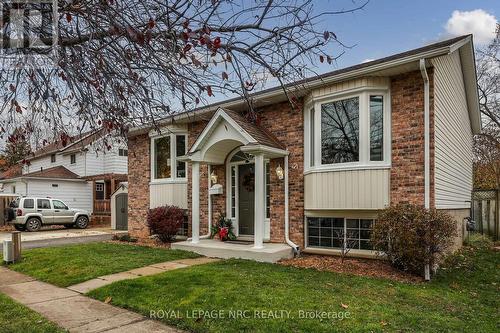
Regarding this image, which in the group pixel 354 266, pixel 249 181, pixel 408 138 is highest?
pixel 408 138

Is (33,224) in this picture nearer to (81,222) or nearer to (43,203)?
(43,203)

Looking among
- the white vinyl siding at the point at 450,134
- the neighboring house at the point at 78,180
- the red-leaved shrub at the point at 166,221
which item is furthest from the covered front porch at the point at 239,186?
the neighboring house at the point at 78,180

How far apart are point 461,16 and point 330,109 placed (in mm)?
7154

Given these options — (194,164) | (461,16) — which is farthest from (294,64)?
(461,16)

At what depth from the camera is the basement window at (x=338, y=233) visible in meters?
9.20

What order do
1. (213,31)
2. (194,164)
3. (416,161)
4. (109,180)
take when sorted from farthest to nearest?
(109,180)
(194,164)
(416,161)
(213,31)

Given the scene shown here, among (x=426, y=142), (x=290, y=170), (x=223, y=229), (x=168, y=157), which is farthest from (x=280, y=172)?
(x=168, y=157)

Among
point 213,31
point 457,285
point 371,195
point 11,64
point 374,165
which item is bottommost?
point 457,285

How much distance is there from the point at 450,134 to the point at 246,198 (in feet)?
19.4

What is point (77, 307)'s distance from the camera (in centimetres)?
565

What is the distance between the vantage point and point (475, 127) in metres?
17.2

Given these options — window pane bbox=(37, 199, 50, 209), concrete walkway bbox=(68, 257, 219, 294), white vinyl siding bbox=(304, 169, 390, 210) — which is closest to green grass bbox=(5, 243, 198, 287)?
concrete walkway bbox=(68, 257, 219, 294)

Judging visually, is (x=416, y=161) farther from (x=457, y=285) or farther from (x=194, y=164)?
(x=194, y=164)

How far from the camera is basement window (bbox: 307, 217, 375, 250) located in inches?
362
